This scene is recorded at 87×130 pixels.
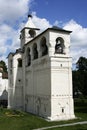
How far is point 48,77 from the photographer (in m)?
32.3

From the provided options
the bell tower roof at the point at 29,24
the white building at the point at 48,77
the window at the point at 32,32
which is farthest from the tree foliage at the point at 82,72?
the white building at the point at 48,77

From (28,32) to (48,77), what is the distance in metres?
15.9

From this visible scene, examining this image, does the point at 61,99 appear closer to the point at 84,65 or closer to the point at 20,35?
the point at 20,35

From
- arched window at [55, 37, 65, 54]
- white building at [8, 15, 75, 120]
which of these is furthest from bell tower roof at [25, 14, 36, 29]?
arched window at [55, 37, 65, 54]

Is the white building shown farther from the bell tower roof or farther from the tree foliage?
the tree foliage

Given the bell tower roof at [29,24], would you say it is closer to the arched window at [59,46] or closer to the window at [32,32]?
the window at [32,32]

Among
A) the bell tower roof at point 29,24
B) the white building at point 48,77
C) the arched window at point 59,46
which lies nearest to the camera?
the white building at point 48,77

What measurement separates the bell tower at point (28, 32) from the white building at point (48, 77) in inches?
111

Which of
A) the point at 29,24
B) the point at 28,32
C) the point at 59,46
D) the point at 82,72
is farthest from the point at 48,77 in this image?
the point at 82,72

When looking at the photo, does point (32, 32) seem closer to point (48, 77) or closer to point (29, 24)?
point (29, 24)

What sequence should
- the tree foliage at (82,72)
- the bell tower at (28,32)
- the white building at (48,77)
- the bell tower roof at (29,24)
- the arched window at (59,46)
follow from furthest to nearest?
the tree foliage at (82,72), the bell tower roof at (29,24), the bell tower at (28,32), the arched window at (59,46), the white building at (48,77)

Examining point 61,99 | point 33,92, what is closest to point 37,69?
point 33,92

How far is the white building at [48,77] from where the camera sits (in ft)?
104

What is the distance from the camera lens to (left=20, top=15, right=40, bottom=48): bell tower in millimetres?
45112
